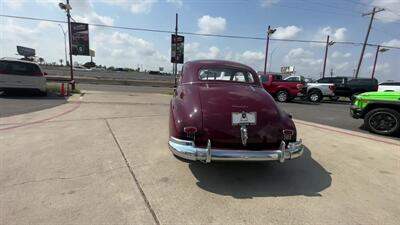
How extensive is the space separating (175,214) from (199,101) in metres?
1.71

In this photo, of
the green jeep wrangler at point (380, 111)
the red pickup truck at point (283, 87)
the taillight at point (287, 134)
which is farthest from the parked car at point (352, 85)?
the taillight at point (287, 134)

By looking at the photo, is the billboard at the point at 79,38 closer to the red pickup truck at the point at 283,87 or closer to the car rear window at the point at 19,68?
the car rear window at the point at 19,68

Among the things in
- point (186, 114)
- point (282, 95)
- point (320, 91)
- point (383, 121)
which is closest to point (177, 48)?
point (282, 95)

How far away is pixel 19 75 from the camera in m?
11.7

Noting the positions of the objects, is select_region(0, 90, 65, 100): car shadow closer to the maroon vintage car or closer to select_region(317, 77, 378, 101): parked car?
the maroon vintage car

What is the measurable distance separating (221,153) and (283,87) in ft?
47.9

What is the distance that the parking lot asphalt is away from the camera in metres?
2.82

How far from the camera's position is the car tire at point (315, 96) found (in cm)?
1836

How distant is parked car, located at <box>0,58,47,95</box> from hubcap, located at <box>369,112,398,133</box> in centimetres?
1360

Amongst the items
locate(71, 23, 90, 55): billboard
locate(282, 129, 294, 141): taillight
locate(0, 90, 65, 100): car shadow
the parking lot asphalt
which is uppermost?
locate(71, 23, 90, 55): billboard

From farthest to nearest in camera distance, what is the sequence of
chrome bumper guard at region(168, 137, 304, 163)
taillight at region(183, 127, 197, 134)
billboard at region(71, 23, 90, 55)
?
billboard at region(71, 23, 90, 55), taillight at region(183, 127, 197, 134), chrome bumper guard at region(168, 137, 304, 163)

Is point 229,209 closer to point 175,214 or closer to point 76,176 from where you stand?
point 175,214

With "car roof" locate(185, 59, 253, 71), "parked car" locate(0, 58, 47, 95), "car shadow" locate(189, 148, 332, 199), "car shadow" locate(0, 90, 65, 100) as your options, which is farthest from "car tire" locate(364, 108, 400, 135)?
"parked car" locate(0, 58, 47, 95)

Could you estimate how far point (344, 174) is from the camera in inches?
165
